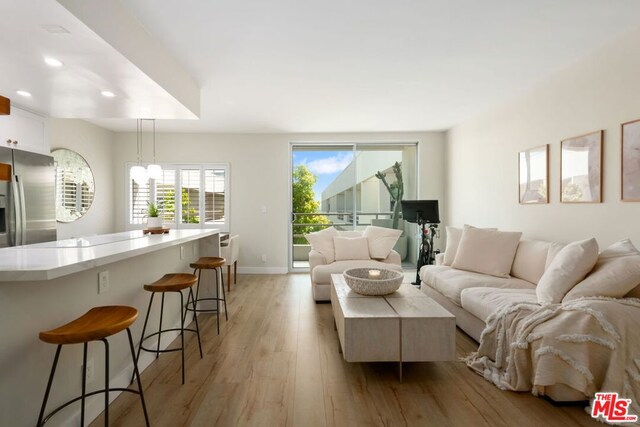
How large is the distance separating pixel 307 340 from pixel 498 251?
2.19 m

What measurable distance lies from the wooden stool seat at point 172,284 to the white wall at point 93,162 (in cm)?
335

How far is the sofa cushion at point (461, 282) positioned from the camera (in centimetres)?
316

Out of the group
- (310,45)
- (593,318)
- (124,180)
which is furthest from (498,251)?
(124,180)

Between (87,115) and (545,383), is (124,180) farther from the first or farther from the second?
(545,383)

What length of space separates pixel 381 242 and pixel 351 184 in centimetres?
175

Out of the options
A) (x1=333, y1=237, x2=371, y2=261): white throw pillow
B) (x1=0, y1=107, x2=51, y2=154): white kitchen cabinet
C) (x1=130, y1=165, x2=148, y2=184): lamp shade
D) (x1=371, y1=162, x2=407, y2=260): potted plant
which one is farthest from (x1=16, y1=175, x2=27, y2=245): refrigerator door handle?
(x1=371, y1=162, x2=407, y2=260): potted plant

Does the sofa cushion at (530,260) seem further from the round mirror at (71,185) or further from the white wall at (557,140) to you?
the round mirror at (71,185)

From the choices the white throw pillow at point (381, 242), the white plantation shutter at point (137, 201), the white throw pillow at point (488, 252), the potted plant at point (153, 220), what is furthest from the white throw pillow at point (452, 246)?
the white plantation shutter at point (137, 201)

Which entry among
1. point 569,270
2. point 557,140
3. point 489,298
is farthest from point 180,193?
point 569,270

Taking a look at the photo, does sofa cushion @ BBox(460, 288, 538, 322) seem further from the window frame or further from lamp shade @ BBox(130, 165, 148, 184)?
the window frame

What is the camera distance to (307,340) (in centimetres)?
295

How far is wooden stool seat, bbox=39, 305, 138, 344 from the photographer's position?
1349 millimetres

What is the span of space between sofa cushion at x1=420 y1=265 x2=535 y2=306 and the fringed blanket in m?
0.98

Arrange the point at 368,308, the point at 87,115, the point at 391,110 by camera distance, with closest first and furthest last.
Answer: the point at 368,308, the point at 87,115, the point at 391,110
